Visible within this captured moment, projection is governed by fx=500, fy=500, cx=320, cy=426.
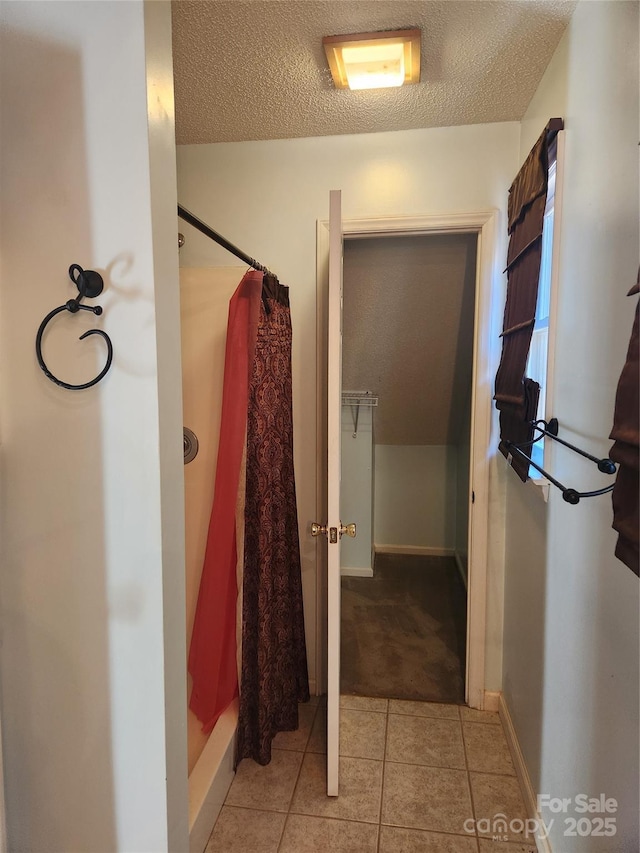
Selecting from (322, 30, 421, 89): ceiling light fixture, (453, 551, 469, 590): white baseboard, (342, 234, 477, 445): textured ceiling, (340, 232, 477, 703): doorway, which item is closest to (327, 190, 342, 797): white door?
(322, 30, 421, 89): ceiling light fixture

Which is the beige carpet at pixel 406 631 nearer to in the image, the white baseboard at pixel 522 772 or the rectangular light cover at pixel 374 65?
the white baseboard at pixel 522 772

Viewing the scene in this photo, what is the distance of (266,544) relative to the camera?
184 cm

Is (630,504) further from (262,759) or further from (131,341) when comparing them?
(262,759)

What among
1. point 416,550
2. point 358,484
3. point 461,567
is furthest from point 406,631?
point 416,550

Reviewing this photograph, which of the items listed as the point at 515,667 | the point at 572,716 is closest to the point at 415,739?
the point at 515,667

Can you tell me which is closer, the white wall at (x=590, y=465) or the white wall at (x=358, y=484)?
the white wall at (x=590, y=465)

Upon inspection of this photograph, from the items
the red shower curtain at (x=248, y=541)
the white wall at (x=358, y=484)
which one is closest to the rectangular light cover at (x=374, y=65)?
the red shower curtain at (x=248, y=541)

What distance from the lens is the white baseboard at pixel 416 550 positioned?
404cm

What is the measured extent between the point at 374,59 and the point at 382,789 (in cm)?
247

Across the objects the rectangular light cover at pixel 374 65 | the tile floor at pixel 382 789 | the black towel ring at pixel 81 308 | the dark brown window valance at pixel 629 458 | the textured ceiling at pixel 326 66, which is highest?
the textured ceiling at pixel 326 66

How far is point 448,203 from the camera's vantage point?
6.88 ft

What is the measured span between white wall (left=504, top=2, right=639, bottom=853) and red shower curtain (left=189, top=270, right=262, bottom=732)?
1.03 m

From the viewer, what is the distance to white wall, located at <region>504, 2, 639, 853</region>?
3.38 feet

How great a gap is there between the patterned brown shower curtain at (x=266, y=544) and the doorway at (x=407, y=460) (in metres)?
0.59
